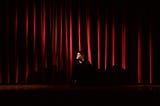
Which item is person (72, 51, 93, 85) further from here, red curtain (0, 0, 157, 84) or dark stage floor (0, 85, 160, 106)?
dark stage floor (0, 85, 160, 106)

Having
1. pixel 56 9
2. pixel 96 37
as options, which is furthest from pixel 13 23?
pixel 96 37

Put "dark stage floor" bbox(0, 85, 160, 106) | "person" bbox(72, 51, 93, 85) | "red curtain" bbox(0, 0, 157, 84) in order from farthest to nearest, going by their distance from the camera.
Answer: "red curtain" bbox(0, 0, 157, 84) < "person" bbox(72, 51, 93, 85) < "dark stage floor" bbox(0, 85, 160, 106)

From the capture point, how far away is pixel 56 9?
7.64 m

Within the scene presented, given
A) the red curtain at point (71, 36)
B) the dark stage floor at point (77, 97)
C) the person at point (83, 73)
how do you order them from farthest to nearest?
the red curtain at point (71, 36) → the person at point (83, 73) → the dark stage floor at point (77, 97)

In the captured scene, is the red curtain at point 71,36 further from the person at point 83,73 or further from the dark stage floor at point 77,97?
the dark stage floor at point 77,97

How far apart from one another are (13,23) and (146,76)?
9.48 ft

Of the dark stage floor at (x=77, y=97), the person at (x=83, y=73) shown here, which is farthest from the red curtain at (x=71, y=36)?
the dark stage floor at (x=77, y=97)

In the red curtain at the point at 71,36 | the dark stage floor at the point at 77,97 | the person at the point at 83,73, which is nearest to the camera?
the dark stage floor at the point at 77,97

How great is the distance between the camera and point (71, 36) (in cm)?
759

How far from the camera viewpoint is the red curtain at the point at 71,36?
7406mm

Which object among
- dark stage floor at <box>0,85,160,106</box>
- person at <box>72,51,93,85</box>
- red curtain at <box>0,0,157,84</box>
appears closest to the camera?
dark stage floor at <box>0,85,160,106</box>

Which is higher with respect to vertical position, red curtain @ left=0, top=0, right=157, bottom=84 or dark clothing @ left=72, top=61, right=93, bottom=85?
red curtain @ left=0, top=0, right=157, bottom=84

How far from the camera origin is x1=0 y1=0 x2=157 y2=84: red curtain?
24.3 feet

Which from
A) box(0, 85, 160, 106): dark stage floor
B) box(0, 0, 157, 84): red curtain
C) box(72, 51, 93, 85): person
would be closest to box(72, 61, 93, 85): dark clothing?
box(72, 51, 93, 85): person
